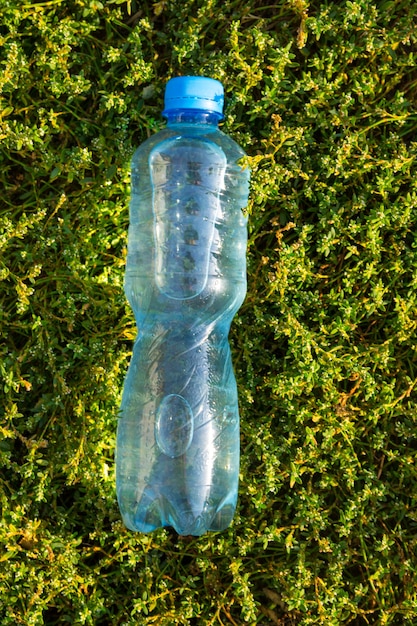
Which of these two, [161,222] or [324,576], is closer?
[161,222]

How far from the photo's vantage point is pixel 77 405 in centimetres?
220

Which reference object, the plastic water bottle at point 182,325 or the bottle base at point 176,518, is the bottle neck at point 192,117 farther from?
the bottle base at point 176,518

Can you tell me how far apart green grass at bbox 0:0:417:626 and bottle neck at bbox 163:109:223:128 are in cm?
17

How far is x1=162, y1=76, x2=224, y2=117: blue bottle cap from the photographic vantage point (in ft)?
6.46

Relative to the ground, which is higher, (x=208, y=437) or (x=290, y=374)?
(x=290, y=374)

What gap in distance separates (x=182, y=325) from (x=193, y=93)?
686 millimetres

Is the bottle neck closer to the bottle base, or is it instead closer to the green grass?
the green grass

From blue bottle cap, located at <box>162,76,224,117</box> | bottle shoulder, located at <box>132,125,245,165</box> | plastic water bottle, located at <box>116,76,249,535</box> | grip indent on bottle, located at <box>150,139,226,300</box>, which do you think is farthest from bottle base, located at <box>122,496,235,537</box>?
blue bottle cap, located at <box>162,76,224,117</box>

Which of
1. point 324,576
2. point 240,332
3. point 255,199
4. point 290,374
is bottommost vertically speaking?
point 324,576

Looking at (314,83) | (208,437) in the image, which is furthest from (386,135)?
(208,437)

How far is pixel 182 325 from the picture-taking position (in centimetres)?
214

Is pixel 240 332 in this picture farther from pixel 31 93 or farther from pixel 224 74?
pixel 31 93

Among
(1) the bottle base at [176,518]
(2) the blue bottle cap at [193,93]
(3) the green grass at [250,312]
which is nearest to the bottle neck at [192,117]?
(2) the blue bottle cap at [193,93]

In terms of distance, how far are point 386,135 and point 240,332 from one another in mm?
812
